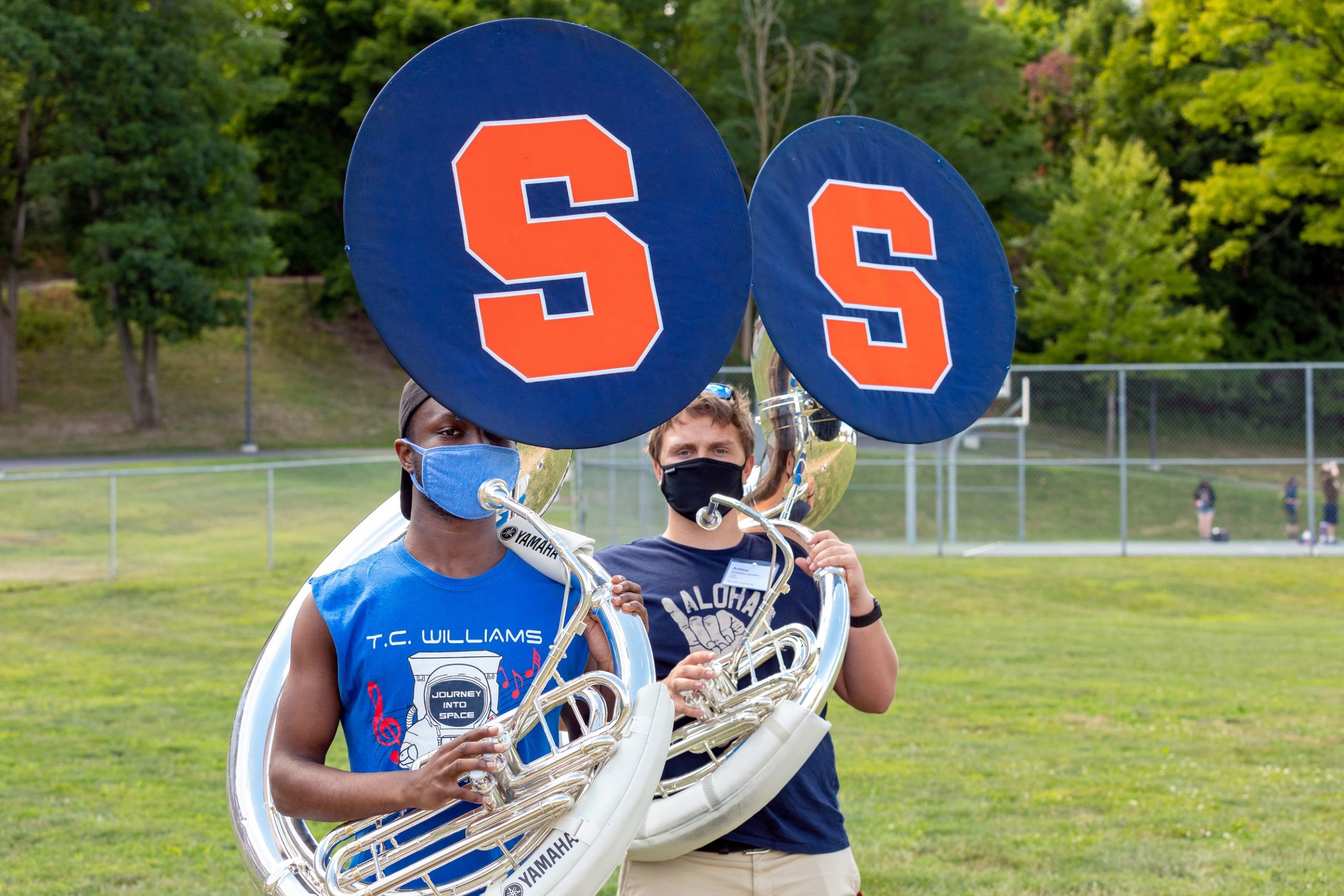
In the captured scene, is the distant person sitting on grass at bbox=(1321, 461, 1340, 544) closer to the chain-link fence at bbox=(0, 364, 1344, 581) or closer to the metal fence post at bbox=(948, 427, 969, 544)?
the chain-link fence at bbox=(0, 364, 1344, 581)

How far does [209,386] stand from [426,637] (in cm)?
3312

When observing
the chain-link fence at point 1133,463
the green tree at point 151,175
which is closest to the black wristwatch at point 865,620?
the chain-link fence at point 1133,463

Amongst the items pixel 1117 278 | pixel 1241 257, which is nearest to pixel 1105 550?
pixel 1117 278

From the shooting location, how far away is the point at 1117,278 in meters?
28.5

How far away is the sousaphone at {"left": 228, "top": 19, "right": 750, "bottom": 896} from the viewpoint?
1.83 metres

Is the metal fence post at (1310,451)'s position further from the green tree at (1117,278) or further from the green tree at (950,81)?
the green tree at (950,81)

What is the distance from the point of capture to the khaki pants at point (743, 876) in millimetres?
2451

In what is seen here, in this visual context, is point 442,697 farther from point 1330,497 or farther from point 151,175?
point 151,175

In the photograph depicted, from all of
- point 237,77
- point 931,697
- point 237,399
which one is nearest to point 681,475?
point 931,697

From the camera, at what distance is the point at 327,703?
6.51ft

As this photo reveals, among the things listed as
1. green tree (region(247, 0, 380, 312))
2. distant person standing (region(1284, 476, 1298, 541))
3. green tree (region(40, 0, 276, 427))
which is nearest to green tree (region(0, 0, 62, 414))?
green tree (region(40, 0, 276, 427))

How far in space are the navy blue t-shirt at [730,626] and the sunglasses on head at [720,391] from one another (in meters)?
0.32

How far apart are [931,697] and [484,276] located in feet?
22.6

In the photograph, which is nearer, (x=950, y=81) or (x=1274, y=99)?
(x=1274, y=99)
